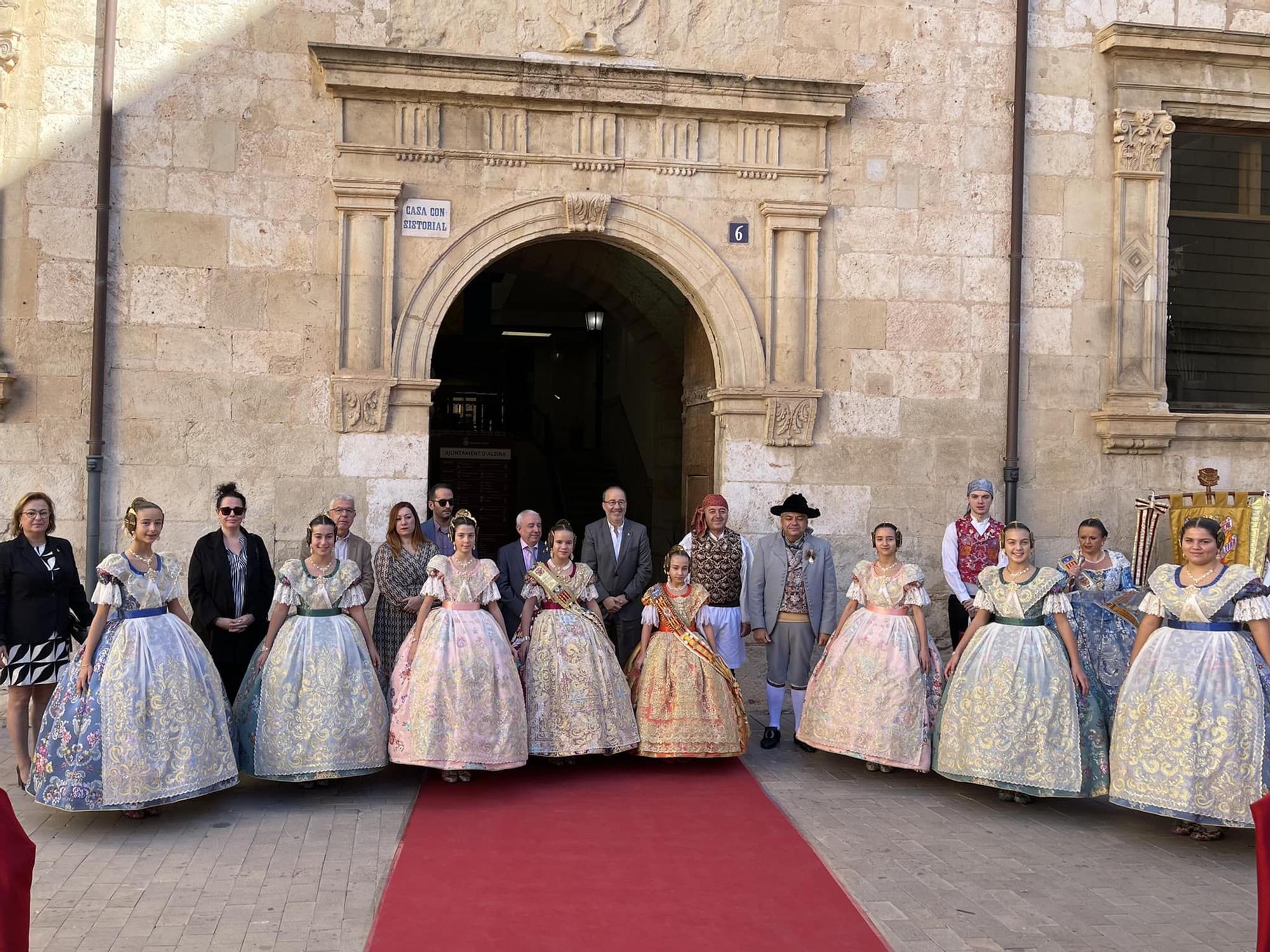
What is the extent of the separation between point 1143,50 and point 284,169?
672 cm

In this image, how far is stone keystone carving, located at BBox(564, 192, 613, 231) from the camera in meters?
8.53

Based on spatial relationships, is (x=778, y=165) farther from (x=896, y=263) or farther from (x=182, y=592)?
(x=182, y=592)

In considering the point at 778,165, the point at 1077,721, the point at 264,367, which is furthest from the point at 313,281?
the point at 1077,721

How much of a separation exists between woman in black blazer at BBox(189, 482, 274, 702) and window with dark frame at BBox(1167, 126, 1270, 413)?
288 inches

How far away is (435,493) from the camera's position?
7742 mm

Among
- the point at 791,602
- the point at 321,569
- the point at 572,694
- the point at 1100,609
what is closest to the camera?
the point at 321,569

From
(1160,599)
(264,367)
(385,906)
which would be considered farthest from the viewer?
(264,367)

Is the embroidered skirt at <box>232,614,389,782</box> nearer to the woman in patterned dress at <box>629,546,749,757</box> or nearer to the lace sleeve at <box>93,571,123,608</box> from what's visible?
the lace sleeve at <box>93,571,123,608</box>

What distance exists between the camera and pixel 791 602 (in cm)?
767

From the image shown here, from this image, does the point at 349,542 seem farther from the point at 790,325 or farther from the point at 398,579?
the point at 790,325

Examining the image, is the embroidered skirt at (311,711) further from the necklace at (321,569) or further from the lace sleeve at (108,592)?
the lace sleeve at (108,592)

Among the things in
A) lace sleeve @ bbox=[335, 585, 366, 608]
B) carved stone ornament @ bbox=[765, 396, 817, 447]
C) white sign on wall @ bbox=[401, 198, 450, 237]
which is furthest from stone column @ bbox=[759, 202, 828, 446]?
lace sleeve @ bbox=[335, 585, 366, 608]

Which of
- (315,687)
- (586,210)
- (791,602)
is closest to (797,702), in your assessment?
(791,602)

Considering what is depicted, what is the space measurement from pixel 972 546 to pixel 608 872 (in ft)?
13.7
